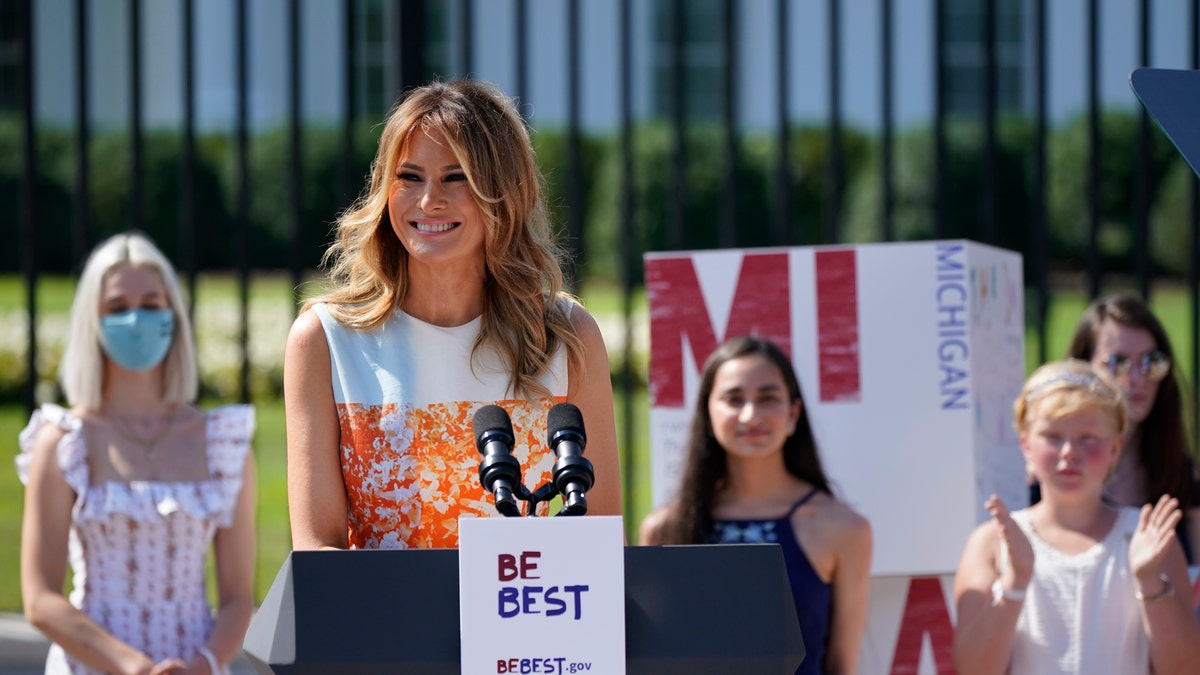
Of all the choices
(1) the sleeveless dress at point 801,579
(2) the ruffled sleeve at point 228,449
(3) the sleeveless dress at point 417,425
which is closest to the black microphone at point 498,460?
(3) the sleeveless dress at point 417,425

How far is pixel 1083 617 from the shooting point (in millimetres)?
3381

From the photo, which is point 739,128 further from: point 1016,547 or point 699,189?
point 699,189

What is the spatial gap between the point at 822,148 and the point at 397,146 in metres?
11.1

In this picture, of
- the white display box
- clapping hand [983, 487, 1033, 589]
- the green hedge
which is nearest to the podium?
clapping hand [983, 487, 1033, 589]

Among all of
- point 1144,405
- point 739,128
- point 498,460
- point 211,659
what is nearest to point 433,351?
point 498,460

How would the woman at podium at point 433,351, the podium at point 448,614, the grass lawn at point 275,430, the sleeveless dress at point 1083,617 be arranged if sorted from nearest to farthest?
the podium at point 448,614, the woman at podium at point 433,351, the sleeveless dress at point 1083,617, the grass lawn at point 275,430

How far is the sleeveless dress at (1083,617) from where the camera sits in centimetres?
335

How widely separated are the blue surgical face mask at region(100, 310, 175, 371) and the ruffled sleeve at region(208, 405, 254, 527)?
21 cm

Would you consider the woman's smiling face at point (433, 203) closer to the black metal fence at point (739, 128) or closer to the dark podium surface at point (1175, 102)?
the dark podium surface at point (1175, 102)

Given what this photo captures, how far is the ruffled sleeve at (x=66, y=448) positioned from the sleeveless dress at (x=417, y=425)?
1.56 meters

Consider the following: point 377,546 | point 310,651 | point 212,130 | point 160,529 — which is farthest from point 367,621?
point 212,130

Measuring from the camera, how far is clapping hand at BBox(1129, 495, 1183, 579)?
10.3 ft

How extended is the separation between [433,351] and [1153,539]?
170 cm

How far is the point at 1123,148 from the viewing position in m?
12.0
